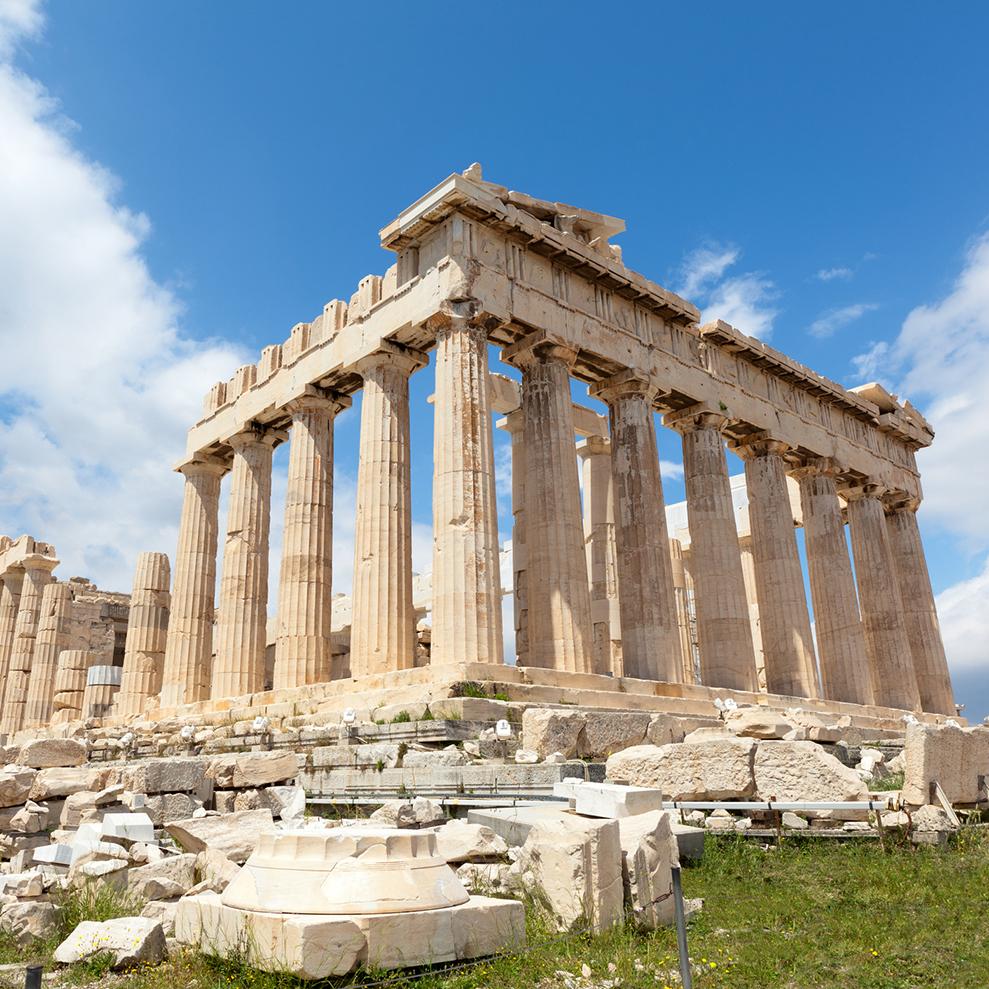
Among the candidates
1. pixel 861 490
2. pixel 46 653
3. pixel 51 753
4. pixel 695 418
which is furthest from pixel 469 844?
pixel 46 653

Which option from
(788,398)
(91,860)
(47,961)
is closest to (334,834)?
(47,961)

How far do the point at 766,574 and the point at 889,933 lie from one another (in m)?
21.3

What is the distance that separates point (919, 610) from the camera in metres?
32.5

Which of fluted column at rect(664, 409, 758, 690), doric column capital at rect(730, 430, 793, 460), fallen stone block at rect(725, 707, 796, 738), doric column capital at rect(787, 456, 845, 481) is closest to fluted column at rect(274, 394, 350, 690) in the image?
fluted column at rect(664, 409, 758, 690)

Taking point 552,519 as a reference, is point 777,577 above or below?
above

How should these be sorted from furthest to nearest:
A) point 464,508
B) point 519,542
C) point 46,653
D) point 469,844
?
1. point 46,653
2. point 519,542
3. point 464,508
4. point 469,844

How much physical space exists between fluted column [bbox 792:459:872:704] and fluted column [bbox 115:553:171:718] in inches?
784

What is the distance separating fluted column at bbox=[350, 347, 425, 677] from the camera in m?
19.2

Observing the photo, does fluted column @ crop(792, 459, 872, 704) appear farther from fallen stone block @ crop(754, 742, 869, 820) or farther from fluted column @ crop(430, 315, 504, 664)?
fallen stone block @ crop(754, 742, 869, 820)

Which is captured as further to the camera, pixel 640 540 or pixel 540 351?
pixel 640 540

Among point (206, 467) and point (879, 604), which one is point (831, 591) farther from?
point (206, 467)

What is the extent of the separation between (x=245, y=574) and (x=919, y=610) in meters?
22.7

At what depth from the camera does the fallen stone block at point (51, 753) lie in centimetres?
1509

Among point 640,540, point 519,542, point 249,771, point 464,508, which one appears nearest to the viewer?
point 249,771
